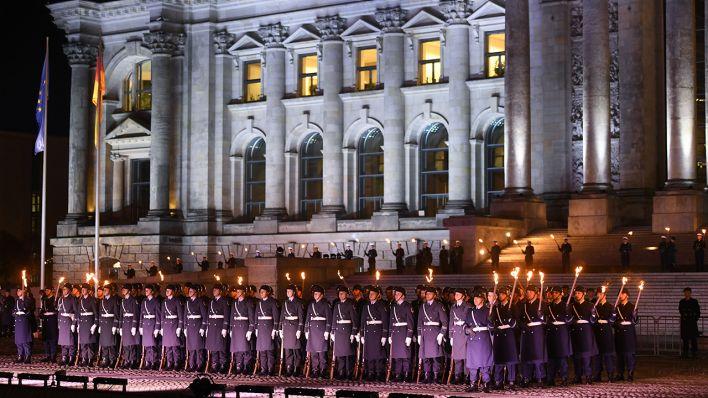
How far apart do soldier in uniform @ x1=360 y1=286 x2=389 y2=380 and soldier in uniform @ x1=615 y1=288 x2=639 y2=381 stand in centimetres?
517

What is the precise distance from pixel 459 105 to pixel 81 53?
22.7 meters

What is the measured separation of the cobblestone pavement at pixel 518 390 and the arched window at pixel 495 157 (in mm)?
29145

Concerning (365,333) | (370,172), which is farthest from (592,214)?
(365,333)

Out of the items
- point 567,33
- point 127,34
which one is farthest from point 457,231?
point 127,34

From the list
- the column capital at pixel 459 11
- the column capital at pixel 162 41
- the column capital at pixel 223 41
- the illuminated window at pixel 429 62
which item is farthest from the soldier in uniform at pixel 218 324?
the column capital at pixel 223 41

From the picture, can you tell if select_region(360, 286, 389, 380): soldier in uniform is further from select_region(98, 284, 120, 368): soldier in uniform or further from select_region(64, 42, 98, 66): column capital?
select_region(64, 42, 98, 66): column capital

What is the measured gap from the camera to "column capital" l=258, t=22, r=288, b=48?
71750 millimetres

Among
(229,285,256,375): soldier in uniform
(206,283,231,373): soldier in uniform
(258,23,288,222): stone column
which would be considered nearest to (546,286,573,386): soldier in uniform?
(229,285,256,375): soldier in uniform

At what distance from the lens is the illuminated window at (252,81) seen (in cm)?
7356

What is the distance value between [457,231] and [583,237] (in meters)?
4.79

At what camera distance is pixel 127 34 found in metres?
75.5

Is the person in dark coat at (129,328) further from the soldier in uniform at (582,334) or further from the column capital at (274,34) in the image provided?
the column capital at (274,34)

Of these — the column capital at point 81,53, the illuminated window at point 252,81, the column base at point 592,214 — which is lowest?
the column base at point 592,214

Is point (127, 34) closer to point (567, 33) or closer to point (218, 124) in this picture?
point (218, 124)
